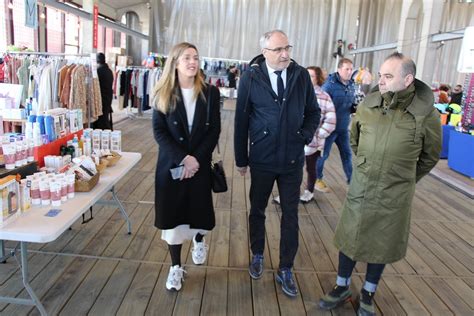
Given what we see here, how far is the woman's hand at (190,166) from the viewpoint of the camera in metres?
2.28

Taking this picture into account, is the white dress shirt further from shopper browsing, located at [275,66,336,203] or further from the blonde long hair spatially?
shopper browsing, located at [275,66,336,203]

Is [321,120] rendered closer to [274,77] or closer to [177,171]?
[274,77]

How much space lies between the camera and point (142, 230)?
342 cm

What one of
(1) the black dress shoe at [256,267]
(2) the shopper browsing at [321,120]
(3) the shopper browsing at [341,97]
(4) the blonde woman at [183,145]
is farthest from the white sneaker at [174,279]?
(3) the shopper browsing at [341,97]

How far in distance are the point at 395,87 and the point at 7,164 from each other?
2178 millimetres

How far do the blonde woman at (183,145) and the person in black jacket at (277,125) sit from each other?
0.21m

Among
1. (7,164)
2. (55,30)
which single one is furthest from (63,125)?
(55,30)

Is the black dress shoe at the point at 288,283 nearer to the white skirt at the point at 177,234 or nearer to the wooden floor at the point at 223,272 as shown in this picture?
the wooden floor at the point at 223,272

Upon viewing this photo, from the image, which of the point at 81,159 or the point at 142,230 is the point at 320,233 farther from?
the point at 81,159

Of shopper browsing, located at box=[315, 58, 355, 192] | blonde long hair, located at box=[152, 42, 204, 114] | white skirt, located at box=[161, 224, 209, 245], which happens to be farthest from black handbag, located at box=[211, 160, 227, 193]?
shopper browsing, located at box=[315, 58, 355, 192]

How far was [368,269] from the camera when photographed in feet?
7.52

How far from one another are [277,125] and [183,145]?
56 cm

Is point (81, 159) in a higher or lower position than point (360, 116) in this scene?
lower

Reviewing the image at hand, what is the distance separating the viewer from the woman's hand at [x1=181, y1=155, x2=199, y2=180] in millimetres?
2281
